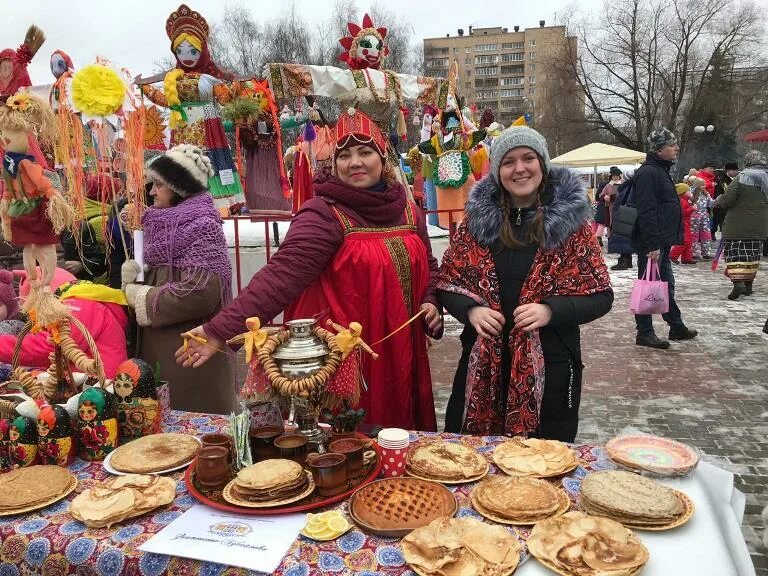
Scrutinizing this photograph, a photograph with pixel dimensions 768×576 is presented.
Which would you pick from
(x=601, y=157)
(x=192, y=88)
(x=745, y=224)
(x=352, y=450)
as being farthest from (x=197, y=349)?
(x=601, y=157)

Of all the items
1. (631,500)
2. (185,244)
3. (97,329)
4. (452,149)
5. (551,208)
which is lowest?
(631,500)

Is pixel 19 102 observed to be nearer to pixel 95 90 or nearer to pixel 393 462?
pixel 95 90

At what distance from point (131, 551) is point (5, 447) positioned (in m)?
0.76

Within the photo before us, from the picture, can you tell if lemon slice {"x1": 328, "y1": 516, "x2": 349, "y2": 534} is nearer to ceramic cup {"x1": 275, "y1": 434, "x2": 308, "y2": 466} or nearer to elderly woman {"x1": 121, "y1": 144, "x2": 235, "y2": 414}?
ceramic cup {"x1": 275, "y1": 434, "x2": 308, "y2": 466}

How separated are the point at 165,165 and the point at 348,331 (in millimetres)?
1574

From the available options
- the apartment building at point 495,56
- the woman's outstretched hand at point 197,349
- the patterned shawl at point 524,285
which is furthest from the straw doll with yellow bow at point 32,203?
the apartment building at point 495,56

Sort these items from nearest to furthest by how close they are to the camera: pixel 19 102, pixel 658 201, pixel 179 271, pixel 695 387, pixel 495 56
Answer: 1. pixel 19 102
2. pixel 179 271
3. pixel 695 387
4. pixel 658 201
5. pixel 495 56

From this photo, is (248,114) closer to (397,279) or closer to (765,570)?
(397,279)

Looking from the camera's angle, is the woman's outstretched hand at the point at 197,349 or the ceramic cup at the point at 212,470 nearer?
the ceramic cup at the point at 212,470

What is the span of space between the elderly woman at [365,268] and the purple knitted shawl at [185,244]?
0.52 meters

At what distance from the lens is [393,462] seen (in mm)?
1639

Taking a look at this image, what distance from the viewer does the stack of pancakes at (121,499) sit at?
1421 millimetres

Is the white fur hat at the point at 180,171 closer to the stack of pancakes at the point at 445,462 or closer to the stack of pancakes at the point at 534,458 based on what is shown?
the stack of pancakes at the point at 445,462

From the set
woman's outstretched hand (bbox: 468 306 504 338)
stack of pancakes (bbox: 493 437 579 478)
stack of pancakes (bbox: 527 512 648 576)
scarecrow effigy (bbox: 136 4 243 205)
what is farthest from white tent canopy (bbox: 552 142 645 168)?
stack of pancakes (bbox: 527 512 648 576)
